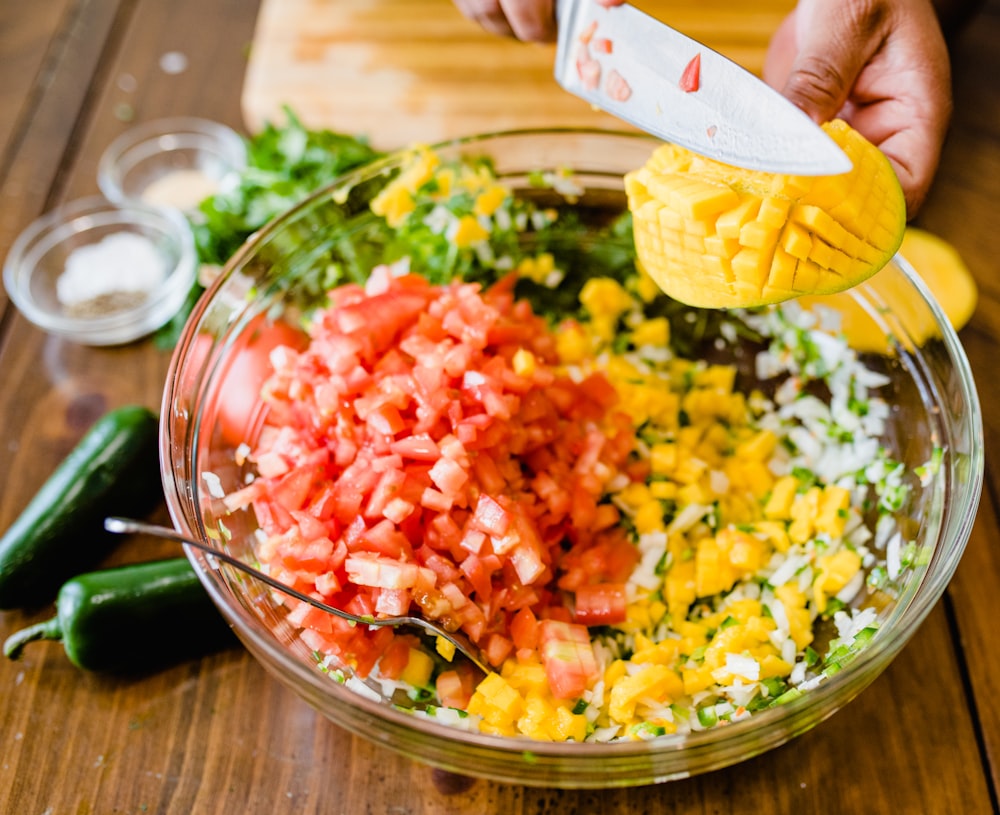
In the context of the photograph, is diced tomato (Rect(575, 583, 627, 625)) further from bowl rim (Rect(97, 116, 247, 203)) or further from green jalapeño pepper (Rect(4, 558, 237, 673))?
bowl rim (Rect(97, 116, 247, 203))

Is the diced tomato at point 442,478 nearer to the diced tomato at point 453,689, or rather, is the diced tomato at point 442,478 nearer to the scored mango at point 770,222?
the diced tomato at point 453,689

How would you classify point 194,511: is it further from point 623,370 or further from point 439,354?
point 623,370

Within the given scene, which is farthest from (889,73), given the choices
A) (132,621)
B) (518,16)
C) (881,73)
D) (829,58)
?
(132,621)

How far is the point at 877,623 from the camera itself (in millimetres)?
1569

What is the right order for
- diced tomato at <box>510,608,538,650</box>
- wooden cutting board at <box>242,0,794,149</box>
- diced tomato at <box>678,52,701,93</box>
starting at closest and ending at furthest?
1. diced tomato at <box>678,52,701,93</box>
2. diced tomato at <box>510,608,538,650</box>
3. wooden cutting board at <box>242,0,794,149</box>

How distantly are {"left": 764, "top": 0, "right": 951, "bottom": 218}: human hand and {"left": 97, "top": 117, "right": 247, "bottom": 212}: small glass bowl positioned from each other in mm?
1581

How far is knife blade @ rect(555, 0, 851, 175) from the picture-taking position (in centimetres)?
136

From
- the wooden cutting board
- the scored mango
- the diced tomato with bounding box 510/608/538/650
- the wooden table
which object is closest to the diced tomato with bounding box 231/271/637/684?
the diced tomato with bounding box 510/608/538/650

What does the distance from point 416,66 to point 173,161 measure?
0.77m

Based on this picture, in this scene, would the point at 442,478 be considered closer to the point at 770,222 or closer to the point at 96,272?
the point at 770,222

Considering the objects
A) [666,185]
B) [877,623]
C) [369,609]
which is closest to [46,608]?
[369,609]

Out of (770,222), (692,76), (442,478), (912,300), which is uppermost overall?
(692,76)

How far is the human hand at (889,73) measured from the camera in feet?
5.34

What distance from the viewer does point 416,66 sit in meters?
2.68
